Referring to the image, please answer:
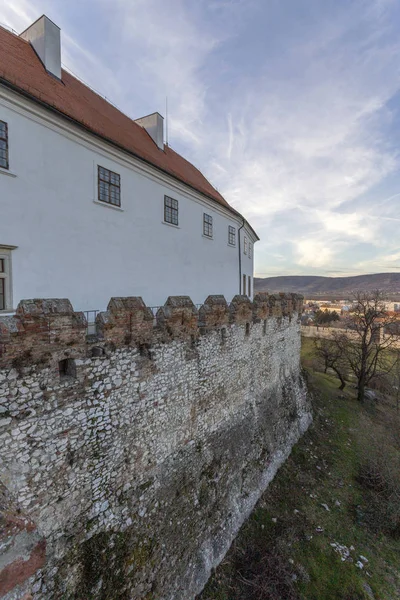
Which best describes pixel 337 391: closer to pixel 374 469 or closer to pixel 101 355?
pixel 374 469

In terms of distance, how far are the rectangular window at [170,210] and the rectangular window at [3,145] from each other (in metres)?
6.10

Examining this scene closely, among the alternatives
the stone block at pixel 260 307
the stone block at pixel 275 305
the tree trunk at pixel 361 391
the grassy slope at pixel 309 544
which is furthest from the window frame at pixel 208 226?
the tree trunk at pixel 361 391

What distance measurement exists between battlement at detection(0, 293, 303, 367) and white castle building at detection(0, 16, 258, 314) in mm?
4170

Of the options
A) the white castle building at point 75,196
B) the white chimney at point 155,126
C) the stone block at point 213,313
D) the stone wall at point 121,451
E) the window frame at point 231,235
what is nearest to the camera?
the stone wall at point 121,451

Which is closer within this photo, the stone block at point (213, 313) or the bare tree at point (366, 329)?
the stone block at point (213, 313)

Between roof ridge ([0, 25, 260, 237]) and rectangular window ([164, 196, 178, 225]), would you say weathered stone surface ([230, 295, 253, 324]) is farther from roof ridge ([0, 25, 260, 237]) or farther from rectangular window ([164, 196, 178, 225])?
roof ridge ([0, 25, 260, 237])

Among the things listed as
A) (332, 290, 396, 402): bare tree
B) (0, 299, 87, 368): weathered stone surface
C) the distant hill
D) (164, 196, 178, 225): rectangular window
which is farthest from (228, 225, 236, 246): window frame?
the distant hill

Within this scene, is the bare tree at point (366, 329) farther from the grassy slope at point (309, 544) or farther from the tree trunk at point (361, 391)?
the grassy slope at point (309, 544)

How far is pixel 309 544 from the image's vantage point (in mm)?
7617

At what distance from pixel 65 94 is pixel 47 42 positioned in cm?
159

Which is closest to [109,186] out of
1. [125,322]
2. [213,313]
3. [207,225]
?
[213,313]

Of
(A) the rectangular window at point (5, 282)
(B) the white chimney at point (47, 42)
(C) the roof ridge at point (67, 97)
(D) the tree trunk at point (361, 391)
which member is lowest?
(D) the tree trunk at point (361, 391)

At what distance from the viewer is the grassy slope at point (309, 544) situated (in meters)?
6.47

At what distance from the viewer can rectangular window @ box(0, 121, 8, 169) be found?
269 inches
